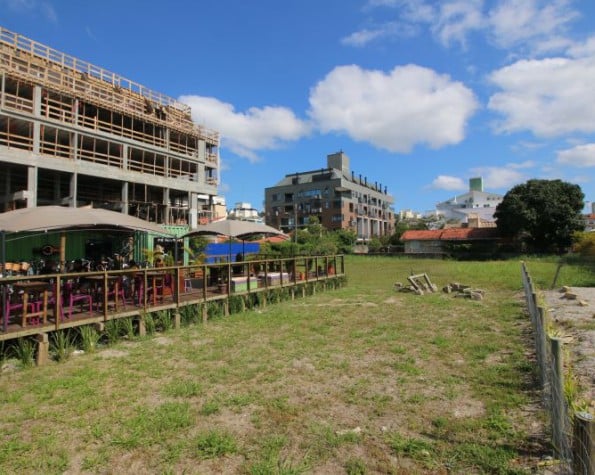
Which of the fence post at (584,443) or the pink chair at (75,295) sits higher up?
the pink chair at (75,295)

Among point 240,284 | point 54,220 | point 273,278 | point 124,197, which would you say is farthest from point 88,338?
point 124,197

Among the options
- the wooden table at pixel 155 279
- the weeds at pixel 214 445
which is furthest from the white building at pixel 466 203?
the weeds at pixel 214 445

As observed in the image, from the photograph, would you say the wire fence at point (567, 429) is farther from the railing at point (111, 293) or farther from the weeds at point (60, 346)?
the railing at point (111, 293)

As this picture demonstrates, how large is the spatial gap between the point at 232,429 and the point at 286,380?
153 cm

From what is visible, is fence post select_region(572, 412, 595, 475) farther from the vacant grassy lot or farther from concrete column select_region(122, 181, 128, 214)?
concrete column select_region(122, 181, 128, 214)

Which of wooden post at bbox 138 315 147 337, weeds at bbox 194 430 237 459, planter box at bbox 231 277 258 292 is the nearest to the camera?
weeds at bbox 194 430 237 459

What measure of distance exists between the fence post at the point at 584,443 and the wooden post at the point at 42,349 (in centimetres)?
706

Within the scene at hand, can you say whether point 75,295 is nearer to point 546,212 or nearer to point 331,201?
point 546,212

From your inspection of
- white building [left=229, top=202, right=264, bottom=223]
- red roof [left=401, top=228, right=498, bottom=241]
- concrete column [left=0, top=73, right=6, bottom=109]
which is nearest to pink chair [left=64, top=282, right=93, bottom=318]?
concrete column [left=0, top=73, right=6, bottom=109]

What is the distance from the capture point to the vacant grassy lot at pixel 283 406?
11.7 ft

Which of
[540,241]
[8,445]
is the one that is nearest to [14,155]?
[8,445]

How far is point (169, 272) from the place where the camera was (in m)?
10.1

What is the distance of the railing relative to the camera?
6.76m

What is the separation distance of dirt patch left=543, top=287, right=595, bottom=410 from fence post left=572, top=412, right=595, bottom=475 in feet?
5.25
